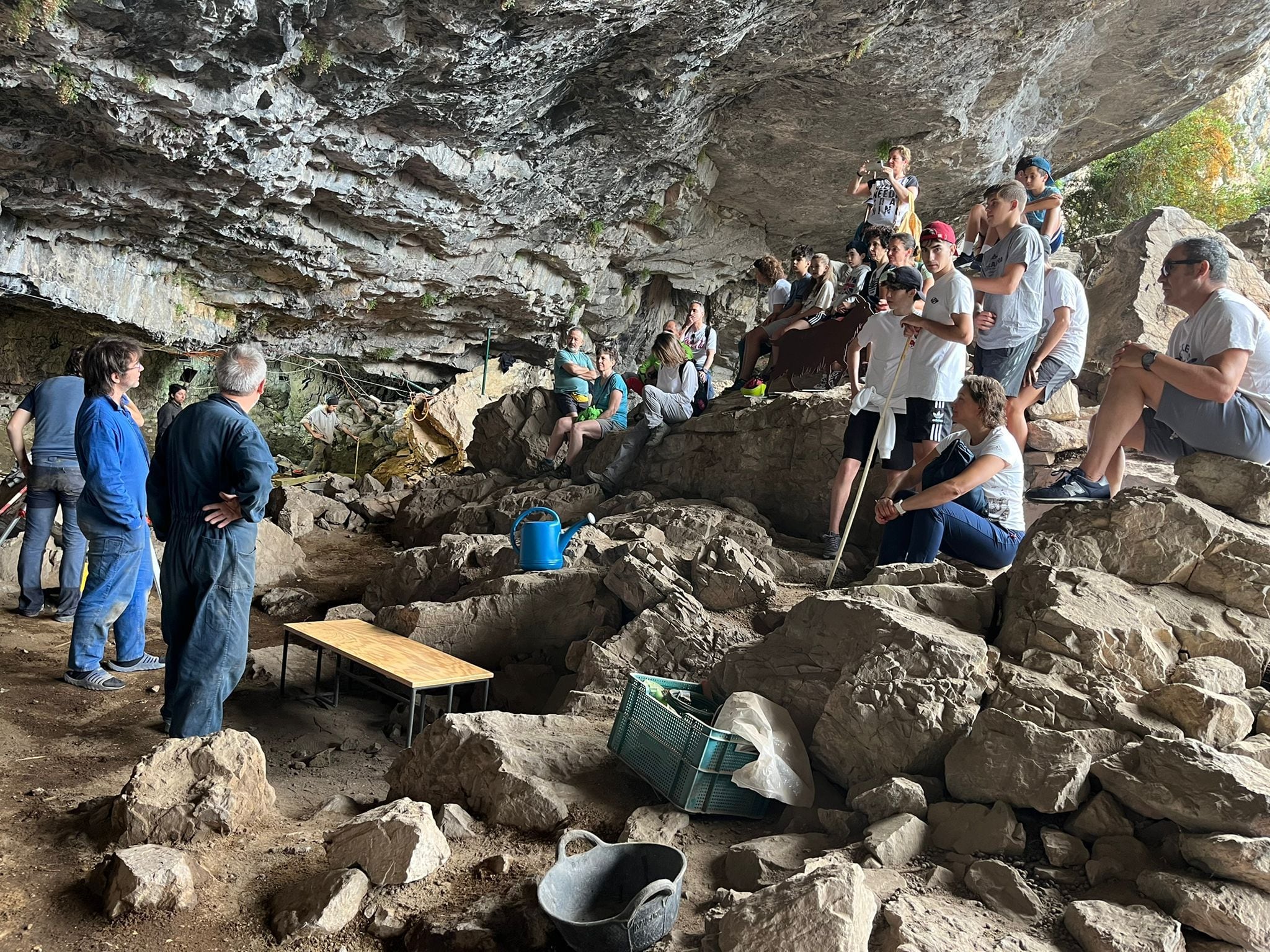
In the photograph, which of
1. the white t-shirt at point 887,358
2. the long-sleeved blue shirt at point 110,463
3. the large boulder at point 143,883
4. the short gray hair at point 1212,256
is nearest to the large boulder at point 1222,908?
the short gray hair at point 1212,256

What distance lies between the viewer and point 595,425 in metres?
9.30

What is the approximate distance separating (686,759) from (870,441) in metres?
3.07

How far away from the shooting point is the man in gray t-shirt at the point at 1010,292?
5.46 metres

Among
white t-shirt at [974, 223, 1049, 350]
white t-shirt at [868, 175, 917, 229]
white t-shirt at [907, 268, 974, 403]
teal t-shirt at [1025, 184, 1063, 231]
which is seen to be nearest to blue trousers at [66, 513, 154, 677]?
white t-shirt at [907, 268, 974, 403]

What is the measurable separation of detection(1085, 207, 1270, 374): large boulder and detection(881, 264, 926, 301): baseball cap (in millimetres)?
5487

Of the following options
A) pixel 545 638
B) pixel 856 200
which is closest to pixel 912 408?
pixel 545 638

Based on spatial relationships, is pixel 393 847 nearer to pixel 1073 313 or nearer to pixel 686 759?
pixel 686 759

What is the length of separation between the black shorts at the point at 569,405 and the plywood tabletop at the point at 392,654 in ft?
16.0

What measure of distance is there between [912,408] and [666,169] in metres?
8.62

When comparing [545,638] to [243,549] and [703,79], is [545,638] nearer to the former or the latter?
[243,549]

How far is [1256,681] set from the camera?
3312mm

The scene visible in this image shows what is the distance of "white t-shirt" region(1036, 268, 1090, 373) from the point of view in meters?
5.92

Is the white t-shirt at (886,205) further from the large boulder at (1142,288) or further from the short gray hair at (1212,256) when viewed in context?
the short gray hair at (1212,256)

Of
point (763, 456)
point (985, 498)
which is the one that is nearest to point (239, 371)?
point (985, 498)
